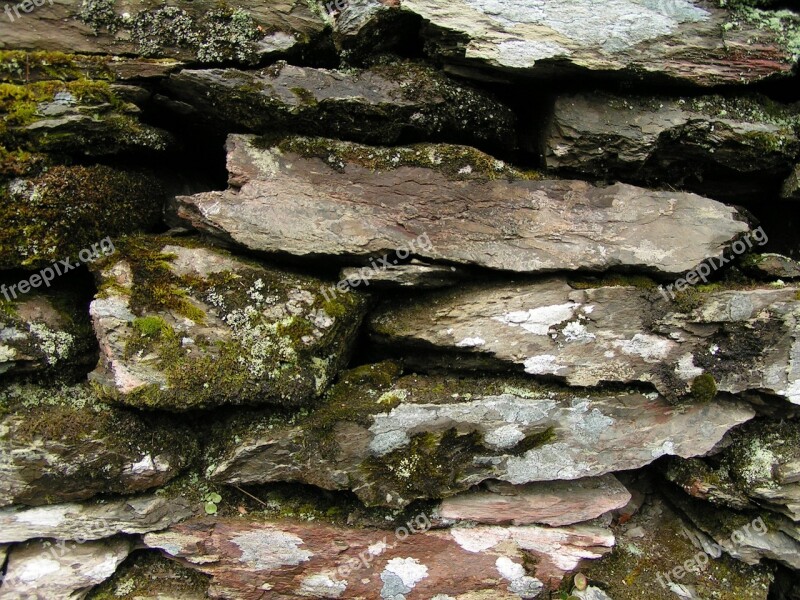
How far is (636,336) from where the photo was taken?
5211mm

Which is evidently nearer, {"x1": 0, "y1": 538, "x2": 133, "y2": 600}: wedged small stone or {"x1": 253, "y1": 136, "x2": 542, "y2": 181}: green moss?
{"x1": 0, "y1": 538, "x2": 133, "y2": 600}: wedged small stone

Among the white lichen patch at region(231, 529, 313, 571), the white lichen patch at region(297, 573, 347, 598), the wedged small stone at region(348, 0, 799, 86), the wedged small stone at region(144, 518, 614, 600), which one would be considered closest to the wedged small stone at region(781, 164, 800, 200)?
the wedged small stone at region(348, 0, 799, 86)

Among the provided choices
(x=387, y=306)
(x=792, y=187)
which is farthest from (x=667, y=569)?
(x=792, y=187)

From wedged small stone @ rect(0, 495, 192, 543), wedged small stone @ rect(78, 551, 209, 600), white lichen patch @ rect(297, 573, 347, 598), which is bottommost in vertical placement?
wedged small stone @ rect(78, 551, 209, 600)

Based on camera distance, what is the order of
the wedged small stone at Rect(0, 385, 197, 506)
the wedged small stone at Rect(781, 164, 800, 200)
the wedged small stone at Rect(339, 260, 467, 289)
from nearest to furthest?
1. the wedged small stone at Rect(0, 385, 197, 506)
2. the wedged small stone at Rect(339, 260, 467, 289)
3. the wedged small stone at Rect(781, 164, 800, 200)

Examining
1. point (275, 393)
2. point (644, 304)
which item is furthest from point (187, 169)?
point (644, 304)

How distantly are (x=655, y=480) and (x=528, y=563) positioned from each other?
6.70 feet

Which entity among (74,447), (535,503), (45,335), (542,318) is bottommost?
(535,503)

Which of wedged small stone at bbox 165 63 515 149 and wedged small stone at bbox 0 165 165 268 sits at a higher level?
wedged small stone at bbox 165 63 515 149

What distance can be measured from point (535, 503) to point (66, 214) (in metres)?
5.45

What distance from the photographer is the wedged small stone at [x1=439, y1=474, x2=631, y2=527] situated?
528 cm

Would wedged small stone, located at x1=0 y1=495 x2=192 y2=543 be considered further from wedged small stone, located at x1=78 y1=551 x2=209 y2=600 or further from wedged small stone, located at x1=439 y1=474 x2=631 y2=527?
wedged small stone, located at x1=439 y1=474 x2=631 y2=527

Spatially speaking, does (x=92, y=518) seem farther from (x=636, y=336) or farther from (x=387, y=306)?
(x=636, y=336)

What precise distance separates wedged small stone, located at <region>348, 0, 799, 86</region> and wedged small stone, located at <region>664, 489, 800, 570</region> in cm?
473
